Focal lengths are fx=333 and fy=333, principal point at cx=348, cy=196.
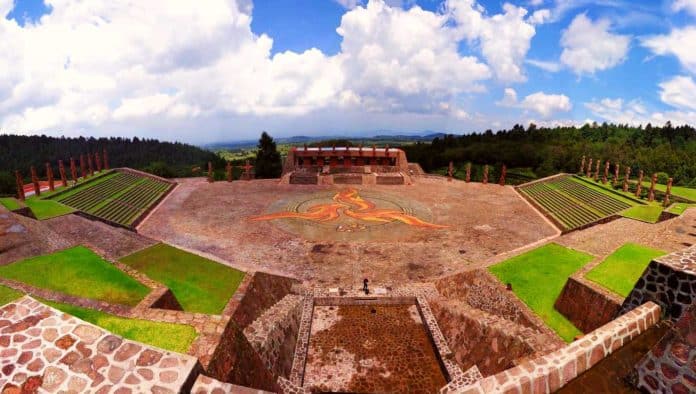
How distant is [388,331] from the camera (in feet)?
44.9

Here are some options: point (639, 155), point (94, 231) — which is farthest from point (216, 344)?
point (639, 155)

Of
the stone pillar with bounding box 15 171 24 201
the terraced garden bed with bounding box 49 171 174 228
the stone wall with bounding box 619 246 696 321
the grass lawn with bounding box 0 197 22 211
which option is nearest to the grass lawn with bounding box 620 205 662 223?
the stone wall with bounding box 619 246 696 321

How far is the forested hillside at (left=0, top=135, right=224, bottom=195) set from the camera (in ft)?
222

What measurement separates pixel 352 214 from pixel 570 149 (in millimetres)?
50508

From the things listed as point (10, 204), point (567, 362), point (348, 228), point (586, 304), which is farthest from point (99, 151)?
point (567, 362)

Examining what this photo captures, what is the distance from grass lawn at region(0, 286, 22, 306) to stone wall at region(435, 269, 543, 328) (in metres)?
15.6

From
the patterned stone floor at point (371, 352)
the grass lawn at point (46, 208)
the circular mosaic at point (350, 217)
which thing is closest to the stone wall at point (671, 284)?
the patterned stone floor at point (371, 352)

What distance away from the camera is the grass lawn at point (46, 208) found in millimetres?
22044

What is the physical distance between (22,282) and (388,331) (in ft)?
41.9

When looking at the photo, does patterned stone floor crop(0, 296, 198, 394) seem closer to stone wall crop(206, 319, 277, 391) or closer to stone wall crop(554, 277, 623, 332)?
stone wall crop(206, 319, 277, 391)

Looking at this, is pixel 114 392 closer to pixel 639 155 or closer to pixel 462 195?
pixel 462 195

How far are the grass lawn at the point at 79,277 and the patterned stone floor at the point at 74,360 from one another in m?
5.92

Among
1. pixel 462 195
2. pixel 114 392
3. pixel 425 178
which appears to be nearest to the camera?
pixel 114 392

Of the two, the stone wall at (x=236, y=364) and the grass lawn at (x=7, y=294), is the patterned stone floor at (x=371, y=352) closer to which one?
the stone wall at (x=236, y=364)
